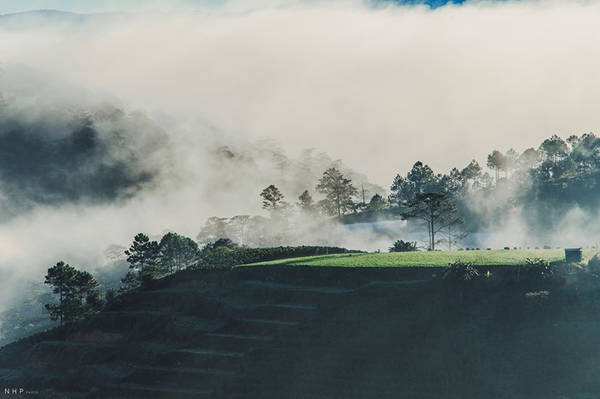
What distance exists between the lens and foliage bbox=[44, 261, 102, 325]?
208ft

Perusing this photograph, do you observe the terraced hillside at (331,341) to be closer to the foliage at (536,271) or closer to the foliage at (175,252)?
the foliage at (536,271)

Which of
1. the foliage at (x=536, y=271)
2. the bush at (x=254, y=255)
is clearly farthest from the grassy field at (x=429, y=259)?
the bush at (x=254, y=255)

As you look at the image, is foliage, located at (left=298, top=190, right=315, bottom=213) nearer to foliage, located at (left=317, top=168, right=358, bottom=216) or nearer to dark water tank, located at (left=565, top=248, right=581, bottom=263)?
foliage, located at (left=317, top=168, right=358, bottom=216)

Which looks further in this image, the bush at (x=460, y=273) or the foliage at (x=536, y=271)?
the bush at (x=460, y=273)

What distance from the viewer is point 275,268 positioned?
56.8m

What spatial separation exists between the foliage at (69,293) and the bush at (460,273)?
41854 mm

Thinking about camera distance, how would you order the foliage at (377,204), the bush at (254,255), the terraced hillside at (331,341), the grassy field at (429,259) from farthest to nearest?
the foliage at (377,204)
the bush at (254,255)
the grassy field at (429,259)
the terraced hillside at (331,341)

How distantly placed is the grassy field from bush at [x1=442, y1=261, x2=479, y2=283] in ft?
4.87

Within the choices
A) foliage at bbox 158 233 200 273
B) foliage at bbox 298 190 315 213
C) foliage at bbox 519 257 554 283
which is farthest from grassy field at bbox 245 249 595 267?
foliage at bbox 298 190 315 213

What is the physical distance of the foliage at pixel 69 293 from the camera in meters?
63.4

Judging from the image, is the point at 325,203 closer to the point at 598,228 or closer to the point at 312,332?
the point at 598,228

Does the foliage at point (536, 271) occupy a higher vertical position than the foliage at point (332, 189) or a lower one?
lower

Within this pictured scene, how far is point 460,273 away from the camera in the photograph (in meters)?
45.7

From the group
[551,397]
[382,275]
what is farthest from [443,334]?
[382,275]
